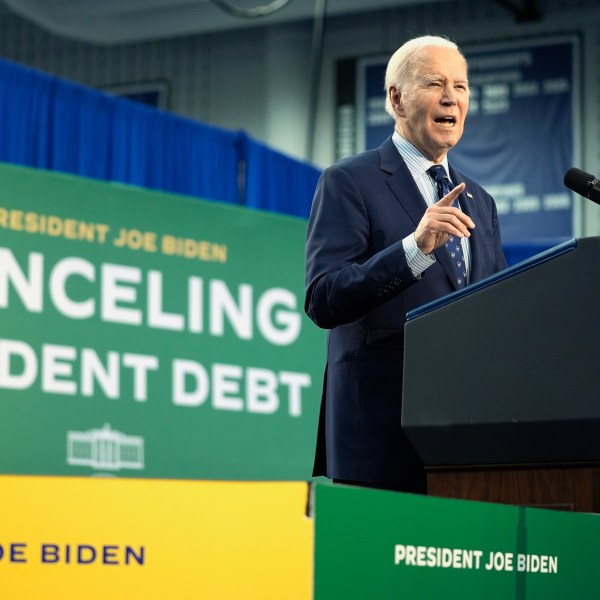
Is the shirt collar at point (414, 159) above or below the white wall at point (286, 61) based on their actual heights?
below

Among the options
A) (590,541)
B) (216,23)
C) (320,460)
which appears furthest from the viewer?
(216,23)

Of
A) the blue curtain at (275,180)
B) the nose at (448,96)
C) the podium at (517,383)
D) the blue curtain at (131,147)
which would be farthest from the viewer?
the blue curtain at (275,180)

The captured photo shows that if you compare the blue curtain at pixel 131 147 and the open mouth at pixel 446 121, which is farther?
the blue curtain at pixel 131 147

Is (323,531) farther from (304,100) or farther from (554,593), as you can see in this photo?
(304,100)

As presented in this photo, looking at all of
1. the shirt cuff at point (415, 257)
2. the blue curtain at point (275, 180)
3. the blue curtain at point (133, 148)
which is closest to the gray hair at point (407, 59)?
the shirt cuff at point (415, 257)

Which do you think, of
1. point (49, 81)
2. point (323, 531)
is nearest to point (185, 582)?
point (323, 531)

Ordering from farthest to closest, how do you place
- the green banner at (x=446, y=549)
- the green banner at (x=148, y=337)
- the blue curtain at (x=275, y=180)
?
1. the blue curtain at (x=275, y=180)
2. the green banner at (x=148, y=337)
3. the green banner at (x=446, y=549)

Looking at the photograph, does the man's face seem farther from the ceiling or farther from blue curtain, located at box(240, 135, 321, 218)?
the ceiling

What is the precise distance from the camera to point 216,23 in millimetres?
10141

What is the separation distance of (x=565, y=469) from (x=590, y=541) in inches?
4.0

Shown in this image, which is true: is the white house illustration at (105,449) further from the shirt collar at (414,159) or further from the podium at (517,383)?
the podium at (517,383)

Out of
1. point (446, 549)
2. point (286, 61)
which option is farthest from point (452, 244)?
point (286, 61)

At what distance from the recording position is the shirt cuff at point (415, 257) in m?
1.75

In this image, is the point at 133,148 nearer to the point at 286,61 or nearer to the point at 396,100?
the point at 286,61
